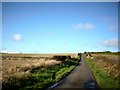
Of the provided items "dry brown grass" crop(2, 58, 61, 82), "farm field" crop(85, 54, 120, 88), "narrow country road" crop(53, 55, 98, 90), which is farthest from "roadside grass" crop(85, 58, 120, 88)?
"dry brown grass" crop(2, 58, 61, 82)

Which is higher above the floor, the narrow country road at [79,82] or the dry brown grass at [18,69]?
the dry brown grass at [18,69]

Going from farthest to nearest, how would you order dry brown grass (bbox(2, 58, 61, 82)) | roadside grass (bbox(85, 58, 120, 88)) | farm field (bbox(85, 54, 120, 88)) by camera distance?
dry brown grass (bbox(2, 58, 61, 82))
farm field (bbox(85, 54, 120, 88))
roadside grass (bbox(85, 58, 120, 88))

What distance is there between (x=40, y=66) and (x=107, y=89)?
62.3 ft

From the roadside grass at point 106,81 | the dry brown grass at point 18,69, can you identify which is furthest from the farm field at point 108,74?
the dry brown grass at point 18,69

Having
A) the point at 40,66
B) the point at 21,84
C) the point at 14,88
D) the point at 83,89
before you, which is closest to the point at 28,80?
the point at 21,84

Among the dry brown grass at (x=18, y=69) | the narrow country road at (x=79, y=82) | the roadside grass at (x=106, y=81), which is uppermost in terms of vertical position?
the dry brown grass at (x=18, y=69)

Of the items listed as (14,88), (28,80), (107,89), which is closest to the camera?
(107,89)

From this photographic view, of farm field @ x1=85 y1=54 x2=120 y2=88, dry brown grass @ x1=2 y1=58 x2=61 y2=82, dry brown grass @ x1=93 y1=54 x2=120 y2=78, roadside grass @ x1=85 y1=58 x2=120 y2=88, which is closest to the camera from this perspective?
roadside grass @ x1=85 y1=58 x2=120 y2=88

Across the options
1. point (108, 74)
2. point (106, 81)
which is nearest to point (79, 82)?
point (106, 81)

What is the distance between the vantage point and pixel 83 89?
1686 centimetres

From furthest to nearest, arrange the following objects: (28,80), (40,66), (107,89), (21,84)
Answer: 1. (40,66)
2. (28,80)
3. (21,84)
4. (107,89)

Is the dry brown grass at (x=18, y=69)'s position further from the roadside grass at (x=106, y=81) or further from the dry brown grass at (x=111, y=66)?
the dry brown grass at (x=111, y=66)

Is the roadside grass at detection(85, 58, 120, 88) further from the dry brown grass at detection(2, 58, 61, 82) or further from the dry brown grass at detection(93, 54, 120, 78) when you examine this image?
the dry brown grass at detection(2, 58, 61, 82)

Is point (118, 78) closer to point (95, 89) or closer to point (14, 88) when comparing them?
point (95, 89)
